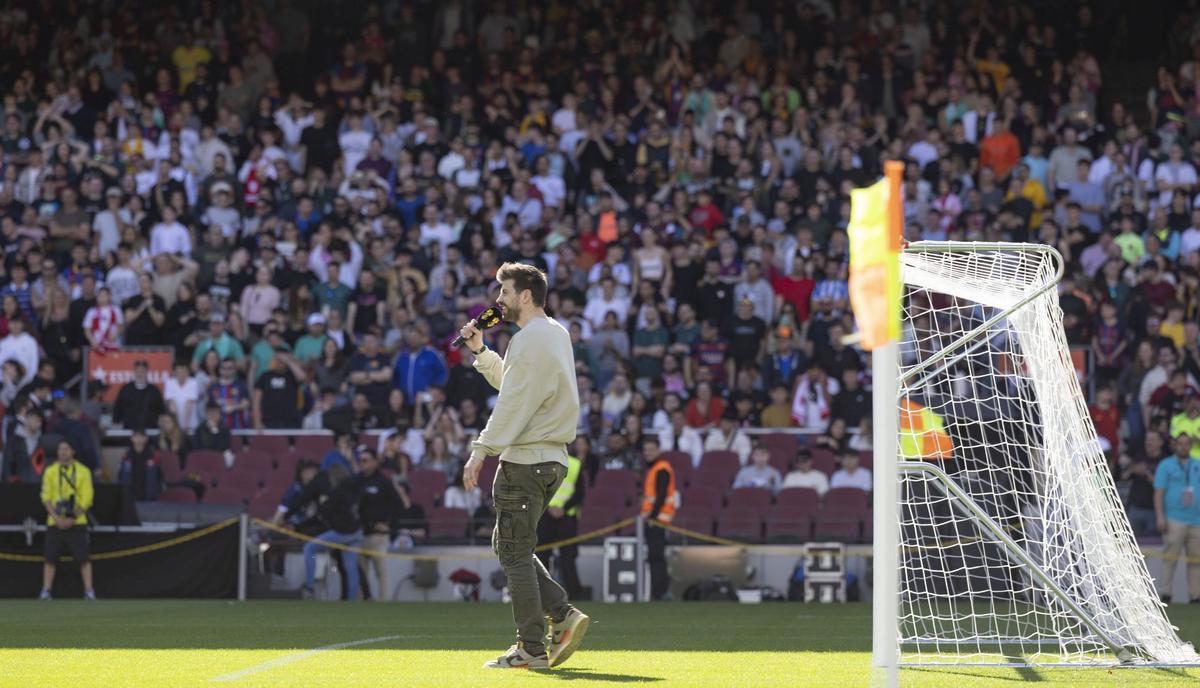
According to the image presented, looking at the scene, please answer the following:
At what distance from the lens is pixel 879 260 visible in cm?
638

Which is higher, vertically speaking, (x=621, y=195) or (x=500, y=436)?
(x=621, y=195)

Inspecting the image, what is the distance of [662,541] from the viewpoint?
62.2 ft

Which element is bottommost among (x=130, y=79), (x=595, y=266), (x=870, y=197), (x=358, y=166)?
(x=870, y=197)

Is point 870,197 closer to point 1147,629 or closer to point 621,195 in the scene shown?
point 1147,629

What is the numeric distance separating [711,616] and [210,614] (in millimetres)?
4710

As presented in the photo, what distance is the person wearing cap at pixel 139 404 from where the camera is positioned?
22062 millimetres

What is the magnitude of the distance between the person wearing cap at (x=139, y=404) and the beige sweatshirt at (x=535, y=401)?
13.8 m

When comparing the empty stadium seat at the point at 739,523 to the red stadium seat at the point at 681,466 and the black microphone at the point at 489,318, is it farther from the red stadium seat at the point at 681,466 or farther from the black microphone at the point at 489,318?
the black microphone at the point at 489,318

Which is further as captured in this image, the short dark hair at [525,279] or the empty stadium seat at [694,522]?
the empty stadium seat at [694,522]

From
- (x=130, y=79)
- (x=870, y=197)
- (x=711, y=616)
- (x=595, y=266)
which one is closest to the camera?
(x=870, y=197)

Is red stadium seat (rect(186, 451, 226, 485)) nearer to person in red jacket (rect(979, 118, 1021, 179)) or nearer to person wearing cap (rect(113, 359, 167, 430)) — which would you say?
person wearing cap (rect(113, 359, 167, 430))

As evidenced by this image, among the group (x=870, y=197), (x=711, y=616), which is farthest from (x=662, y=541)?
(x=870, y=197)

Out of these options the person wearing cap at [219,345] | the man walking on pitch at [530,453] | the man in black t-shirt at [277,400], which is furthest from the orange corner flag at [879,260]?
the person wearing cap at [219,345]

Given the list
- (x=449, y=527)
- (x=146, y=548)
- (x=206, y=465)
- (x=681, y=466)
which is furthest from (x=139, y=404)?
(x=681, y=466)
